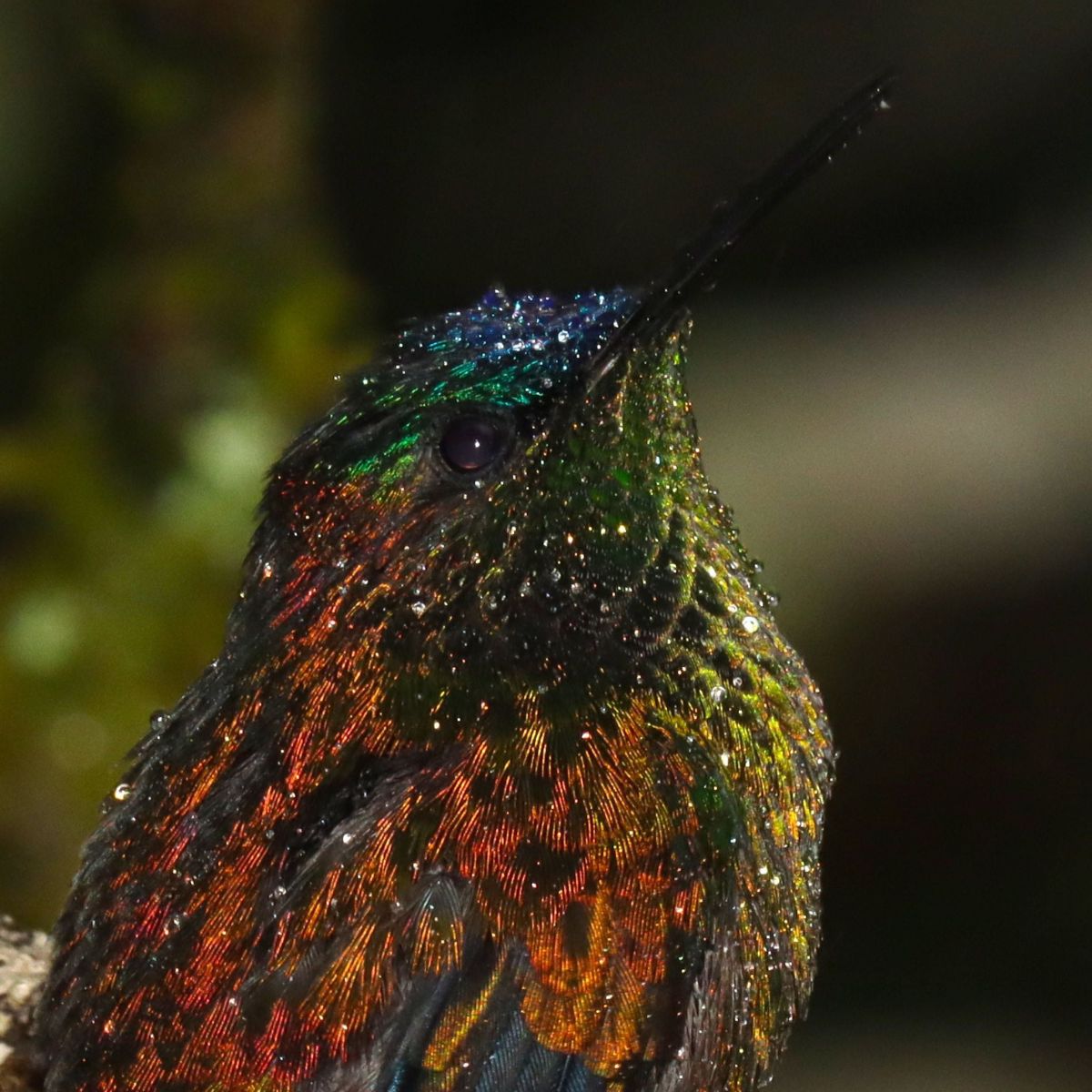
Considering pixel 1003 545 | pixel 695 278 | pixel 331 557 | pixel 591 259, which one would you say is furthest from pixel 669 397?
pixel 1003 545

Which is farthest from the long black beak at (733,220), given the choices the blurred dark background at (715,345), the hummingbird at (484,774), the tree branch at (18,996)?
the blurred dark background at (715,345)

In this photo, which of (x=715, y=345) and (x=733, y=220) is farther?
(x=715, y=345)

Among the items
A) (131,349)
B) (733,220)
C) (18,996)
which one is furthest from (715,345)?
(18,996)

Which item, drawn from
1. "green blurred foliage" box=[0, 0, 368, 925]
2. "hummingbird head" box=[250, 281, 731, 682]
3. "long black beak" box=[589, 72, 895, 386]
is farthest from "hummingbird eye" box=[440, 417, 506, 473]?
"green blurred foliage" box=[0, 0, 368, 925]

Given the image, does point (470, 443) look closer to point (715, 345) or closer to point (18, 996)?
point (18, 996)

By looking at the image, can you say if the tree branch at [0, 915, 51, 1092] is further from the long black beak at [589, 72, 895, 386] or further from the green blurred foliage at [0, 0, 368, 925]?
the green blurred foliage at [0, 0, 368, 925]

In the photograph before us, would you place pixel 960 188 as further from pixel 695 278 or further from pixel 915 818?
pixel 695 278
